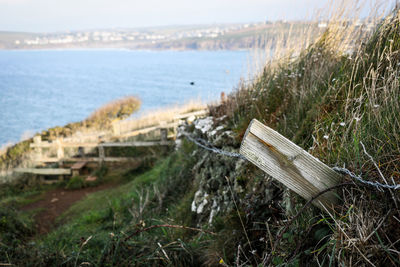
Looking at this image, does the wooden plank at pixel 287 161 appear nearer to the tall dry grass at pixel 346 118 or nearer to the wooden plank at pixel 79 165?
the tall dry grass at pixel 346 118

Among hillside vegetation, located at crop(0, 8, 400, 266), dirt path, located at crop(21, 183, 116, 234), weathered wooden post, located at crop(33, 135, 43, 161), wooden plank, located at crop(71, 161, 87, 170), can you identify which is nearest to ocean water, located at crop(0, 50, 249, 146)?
weathered wooden post, located at crop(33, 135, 43, 161)

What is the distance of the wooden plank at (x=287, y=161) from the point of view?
162cm

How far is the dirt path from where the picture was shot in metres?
7.66

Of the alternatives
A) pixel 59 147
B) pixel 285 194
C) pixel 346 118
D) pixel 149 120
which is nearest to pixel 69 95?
pixel 149 120

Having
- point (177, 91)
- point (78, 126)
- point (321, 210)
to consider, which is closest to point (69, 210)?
point (321, 210)

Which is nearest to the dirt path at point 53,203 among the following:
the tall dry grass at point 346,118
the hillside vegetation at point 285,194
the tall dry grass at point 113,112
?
the hillside vegetation at point 285,194

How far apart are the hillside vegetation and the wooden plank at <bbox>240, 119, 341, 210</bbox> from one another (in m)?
0.14

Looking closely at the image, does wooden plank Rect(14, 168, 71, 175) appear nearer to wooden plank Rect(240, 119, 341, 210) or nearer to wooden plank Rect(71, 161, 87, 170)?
wooden plank Rect(71, 161, 87, 170)

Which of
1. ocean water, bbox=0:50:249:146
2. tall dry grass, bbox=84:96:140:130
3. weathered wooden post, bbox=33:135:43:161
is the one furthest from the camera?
ocean water, bbox=0:50:249:146

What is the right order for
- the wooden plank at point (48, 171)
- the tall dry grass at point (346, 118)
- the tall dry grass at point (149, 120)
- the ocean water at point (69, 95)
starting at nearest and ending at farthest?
1. the tall dry grass at point (346, 118)
2. the wooden plank at point (48, 171)
3. the tall dry grass at point (149, 120)
4. the ocean water at point (69, 95)

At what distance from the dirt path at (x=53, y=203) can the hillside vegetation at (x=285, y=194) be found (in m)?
0.94

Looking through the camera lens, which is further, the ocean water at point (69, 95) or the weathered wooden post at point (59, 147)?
the ocean water at point (69, 95)

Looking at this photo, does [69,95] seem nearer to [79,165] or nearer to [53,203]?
[79,165]

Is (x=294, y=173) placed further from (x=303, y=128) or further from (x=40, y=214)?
(x=40, y=214)
